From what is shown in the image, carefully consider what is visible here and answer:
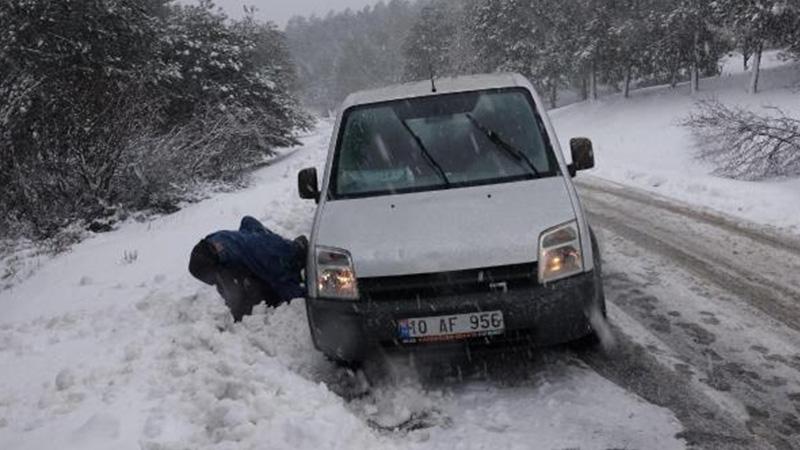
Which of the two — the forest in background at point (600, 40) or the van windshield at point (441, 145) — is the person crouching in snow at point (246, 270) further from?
the forest in background at point (600, 40)

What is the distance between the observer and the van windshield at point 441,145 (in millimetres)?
4684

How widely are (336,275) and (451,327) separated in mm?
754

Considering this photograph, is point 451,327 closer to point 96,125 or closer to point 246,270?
point 246,270

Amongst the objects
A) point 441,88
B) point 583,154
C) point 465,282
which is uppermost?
point 441,88

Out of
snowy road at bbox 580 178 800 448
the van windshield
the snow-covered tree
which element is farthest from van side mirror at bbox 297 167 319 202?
the snow-covered tree

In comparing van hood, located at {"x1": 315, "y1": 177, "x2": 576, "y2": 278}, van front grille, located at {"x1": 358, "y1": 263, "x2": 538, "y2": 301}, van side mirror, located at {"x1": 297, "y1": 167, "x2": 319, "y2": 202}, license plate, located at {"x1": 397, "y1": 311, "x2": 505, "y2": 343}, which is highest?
van side mirror, located at {"x1": 297, "y1": 167, "x2": 319, "y2": 202}

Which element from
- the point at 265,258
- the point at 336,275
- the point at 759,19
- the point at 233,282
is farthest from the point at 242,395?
the point at 759,19

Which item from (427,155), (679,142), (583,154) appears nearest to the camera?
(427,155)

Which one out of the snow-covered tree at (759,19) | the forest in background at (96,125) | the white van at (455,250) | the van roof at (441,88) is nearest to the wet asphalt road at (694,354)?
the white van at (455,250)

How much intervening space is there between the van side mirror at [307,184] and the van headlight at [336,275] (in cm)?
118

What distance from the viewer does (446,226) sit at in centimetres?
398

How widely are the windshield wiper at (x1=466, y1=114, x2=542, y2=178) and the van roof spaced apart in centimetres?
35

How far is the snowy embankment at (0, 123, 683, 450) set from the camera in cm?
329

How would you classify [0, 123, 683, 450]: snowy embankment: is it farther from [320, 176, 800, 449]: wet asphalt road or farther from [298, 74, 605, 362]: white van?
[298, 74, 605, 362]: white van
